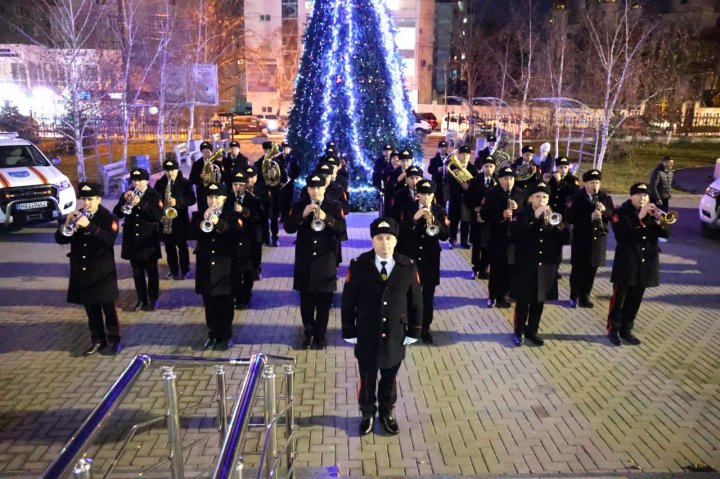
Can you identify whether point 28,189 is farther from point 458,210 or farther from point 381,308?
point 381,308

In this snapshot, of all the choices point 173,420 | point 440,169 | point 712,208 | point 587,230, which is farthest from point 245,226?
point 712,208

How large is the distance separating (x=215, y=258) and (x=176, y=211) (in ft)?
8.00

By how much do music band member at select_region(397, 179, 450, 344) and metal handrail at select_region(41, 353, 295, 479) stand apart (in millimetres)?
3066

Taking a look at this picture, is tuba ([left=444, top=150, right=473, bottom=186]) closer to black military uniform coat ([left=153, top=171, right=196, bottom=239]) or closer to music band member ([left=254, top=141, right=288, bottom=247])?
music band member ([left=254, top=141, right=288, bottom=247])

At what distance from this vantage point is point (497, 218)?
8.23m

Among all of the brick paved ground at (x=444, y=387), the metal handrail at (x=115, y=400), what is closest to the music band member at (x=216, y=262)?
the brick paved ground at (x=444, y=387)

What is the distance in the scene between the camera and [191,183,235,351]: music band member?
6.56m

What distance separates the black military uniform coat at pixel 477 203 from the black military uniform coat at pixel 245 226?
3.44 meters

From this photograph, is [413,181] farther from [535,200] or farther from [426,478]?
[426,478]

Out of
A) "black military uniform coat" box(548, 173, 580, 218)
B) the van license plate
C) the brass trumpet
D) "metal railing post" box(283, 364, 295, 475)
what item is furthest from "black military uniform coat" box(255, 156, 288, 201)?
"metal railing post" box(283, 364, 295, 475)

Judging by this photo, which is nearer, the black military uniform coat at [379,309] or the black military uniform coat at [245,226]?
the black military uniform coat at [379,309]

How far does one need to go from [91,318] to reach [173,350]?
991 mm

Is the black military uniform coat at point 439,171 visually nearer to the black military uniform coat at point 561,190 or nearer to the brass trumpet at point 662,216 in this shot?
the black military uniform coat at point 561,190

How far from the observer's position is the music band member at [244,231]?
7.06 metres
